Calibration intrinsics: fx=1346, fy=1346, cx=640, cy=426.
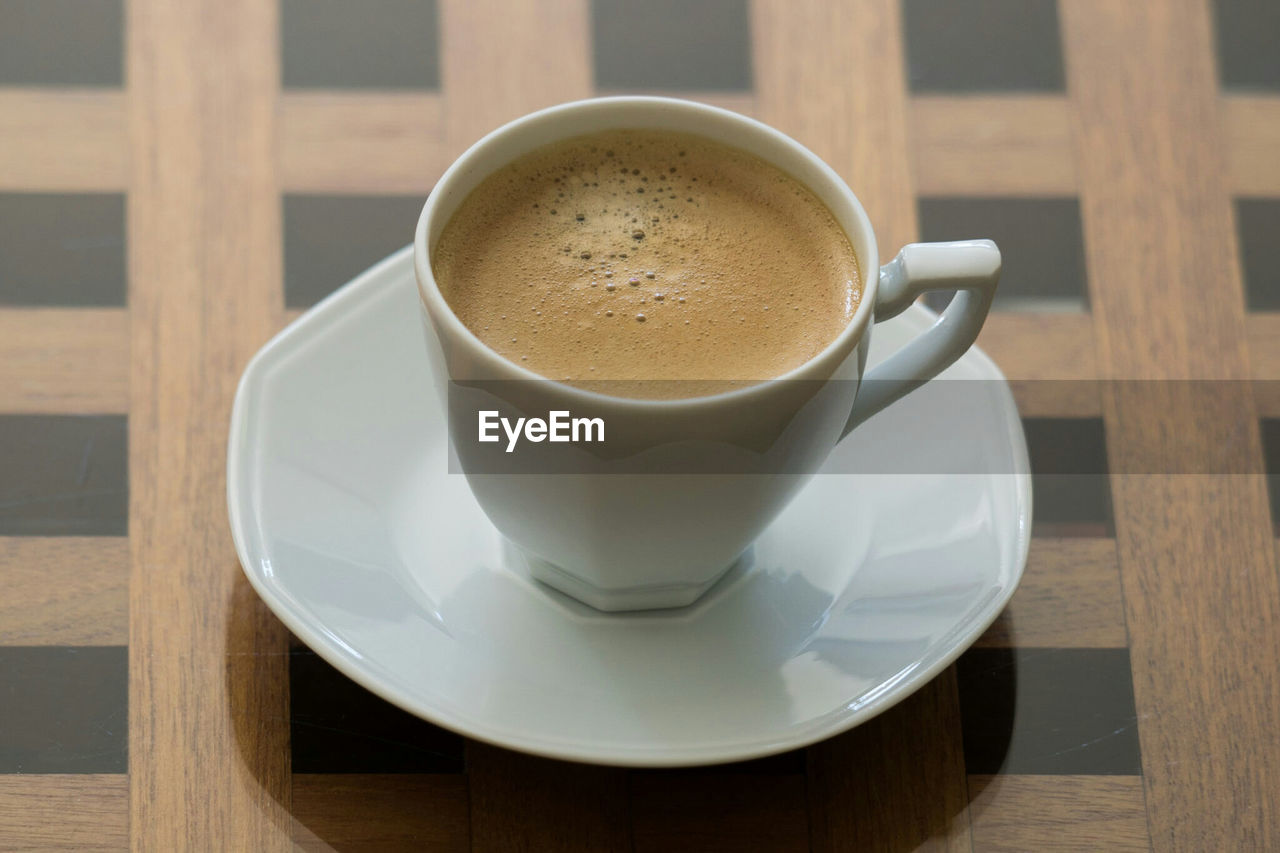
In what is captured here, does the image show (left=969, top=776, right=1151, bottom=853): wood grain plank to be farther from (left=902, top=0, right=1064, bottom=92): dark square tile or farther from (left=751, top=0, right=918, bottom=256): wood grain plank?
(left=902, top=0, right=1064, bottom=92): dark square tile

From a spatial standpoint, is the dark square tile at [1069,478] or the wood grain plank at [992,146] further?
the wood grain plank at [992,146]

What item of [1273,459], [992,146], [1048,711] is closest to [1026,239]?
[992,146]

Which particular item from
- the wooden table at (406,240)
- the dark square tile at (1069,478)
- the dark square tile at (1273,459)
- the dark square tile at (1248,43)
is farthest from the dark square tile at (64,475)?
the dark square tile at (1248,43)

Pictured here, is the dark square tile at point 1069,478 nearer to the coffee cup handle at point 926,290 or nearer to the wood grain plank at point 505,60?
the coffee cup handle at point 926,290

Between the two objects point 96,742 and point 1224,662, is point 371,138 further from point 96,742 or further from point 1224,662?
point 1224,662

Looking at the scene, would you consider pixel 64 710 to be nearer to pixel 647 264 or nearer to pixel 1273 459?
pixel 647 264
